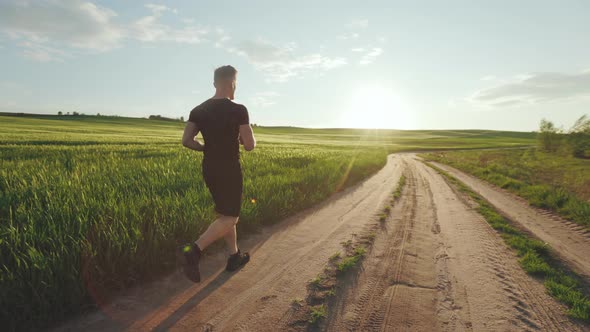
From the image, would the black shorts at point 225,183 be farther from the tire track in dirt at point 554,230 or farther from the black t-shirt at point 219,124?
the tire track in dirt at point 554,230

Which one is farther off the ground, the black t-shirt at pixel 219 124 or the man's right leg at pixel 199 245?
the black t-shirt at pixel 219 124

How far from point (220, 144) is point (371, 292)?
8.67ft

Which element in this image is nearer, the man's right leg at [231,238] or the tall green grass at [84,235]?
the tall green grass at [84,235]

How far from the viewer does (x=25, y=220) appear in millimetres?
4156

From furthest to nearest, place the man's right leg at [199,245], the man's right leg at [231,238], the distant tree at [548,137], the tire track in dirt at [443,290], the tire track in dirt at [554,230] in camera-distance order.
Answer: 1. the distant tree at [548,137]
2. the tire track in dirt at [554,230]
3. the man's right leg at [231,238]
4. the man's right leg at [199,245]
5. the tire track in dirt at [443,290]

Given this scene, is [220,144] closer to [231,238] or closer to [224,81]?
[224,81]

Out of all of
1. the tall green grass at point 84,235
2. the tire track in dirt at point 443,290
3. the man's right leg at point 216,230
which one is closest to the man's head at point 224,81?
the man's right leg at point 216,230

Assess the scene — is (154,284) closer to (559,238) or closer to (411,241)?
(411,241)

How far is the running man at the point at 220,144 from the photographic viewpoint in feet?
12.3

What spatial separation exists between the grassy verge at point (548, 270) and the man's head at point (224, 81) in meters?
4.73

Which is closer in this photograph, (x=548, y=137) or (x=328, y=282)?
(x=328, y=282)

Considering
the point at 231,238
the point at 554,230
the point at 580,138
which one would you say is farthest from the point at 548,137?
the point at 231,238

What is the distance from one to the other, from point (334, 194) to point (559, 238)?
21.0ft

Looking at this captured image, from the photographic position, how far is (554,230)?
723 cm
